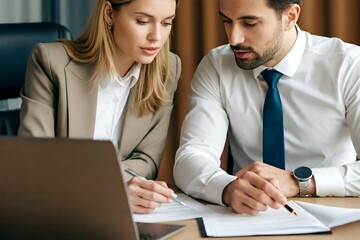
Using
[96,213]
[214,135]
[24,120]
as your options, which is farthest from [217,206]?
[24,120]

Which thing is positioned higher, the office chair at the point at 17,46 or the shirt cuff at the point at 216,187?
the office chair at the point at 17,46

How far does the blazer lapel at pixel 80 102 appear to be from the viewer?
1991 millimetres

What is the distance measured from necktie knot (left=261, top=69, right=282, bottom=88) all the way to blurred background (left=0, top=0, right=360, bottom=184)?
0.91m

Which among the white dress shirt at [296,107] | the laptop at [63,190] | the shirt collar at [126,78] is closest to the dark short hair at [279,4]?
the white dress shirt at [296,107]

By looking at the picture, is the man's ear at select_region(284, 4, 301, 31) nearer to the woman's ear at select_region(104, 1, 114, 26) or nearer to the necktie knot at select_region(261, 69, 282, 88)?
the necktie knot at select_region(261, 69, 282, 88)

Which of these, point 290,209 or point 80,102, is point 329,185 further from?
point 80,102

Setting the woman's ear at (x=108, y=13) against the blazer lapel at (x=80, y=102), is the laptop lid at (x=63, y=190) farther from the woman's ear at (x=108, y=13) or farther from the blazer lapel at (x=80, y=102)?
the woman's ear at (x=108, y=13)

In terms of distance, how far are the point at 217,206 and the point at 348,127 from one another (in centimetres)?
62

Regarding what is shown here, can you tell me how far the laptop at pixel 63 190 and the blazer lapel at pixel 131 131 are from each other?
35.6 inches

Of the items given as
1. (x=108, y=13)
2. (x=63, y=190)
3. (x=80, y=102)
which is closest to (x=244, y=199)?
(x=63, y=190)

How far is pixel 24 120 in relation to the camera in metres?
1.94

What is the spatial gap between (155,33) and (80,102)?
0.32m

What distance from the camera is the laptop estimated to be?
101 cm

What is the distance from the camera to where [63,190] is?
1.05 m
